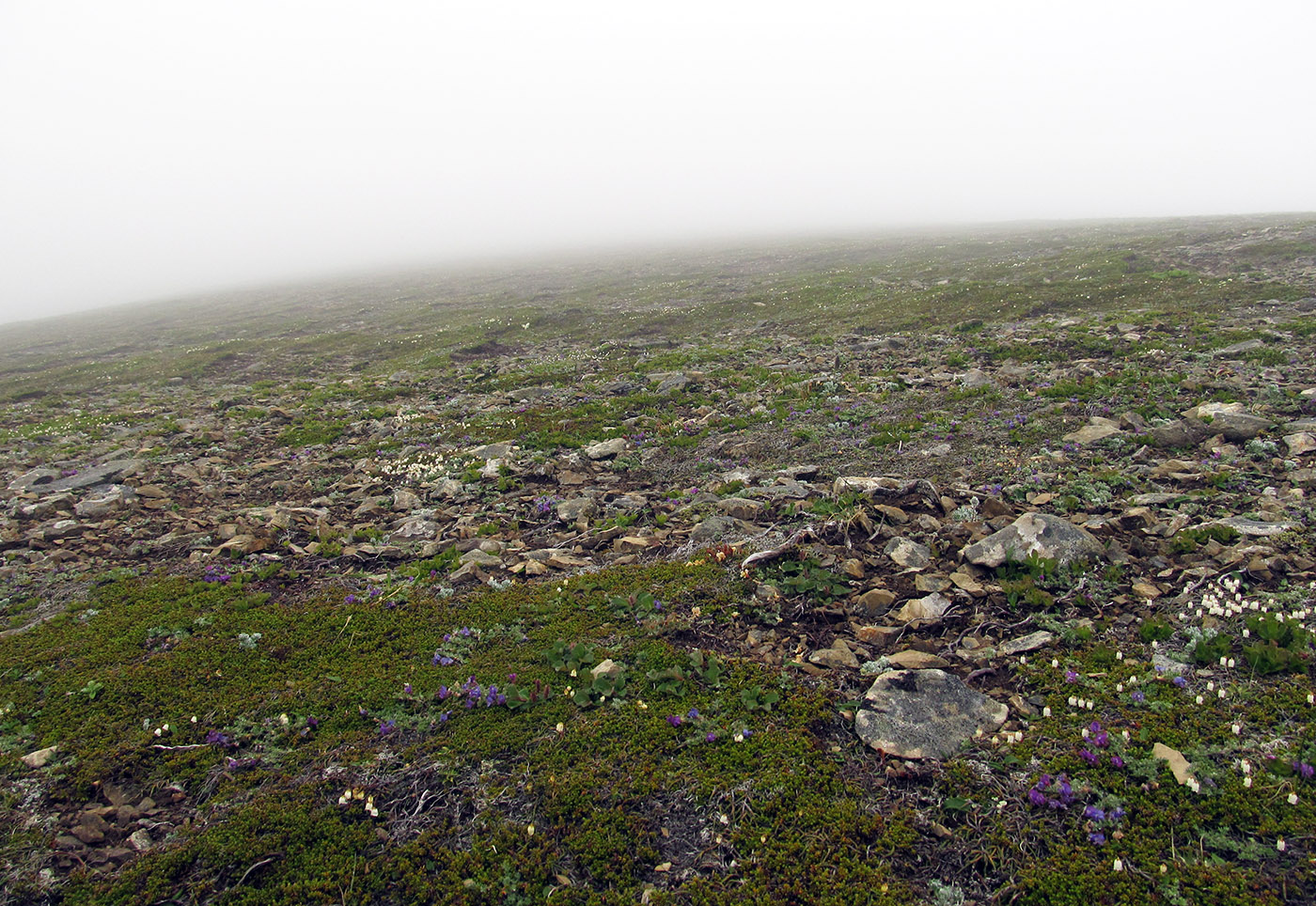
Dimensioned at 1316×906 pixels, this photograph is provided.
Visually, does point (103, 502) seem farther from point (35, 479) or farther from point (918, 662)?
point (918, 662)

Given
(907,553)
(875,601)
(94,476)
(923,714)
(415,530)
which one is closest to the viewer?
(923,714)

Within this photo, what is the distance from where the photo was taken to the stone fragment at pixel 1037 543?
8.40 meters

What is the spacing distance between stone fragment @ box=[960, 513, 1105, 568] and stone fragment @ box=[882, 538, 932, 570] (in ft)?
1.84

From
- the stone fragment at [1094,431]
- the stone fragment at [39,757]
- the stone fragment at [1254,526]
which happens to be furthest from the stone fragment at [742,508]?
the stone fragment at [39,757]

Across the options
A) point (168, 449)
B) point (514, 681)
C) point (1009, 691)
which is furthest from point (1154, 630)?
point (168, 449)

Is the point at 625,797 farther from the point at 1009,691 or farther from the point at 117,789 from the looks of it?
the point at 117,789

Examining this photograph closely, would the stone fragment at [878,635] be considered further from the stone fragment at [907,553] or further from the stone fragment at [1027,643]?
the stone fragment at [907,553]

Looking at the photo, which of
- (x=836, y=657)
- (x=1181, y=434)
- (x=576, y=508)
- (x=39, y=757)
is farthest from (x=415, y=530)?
(x=1181, y=434)

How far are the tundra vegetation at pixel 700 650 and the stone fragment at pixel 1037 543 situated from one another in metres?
0.05

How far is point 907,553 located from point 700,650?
3936 mm

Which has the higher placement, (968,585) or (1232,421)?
(1232,421)

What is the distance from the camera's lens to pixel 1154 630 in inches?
267

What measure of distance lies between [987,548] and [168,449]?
894 inches

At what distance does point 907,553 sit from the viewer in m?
9.20
